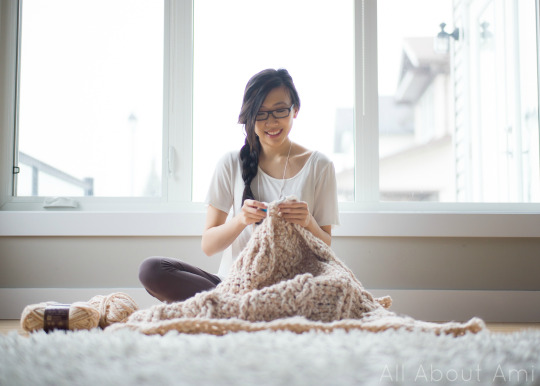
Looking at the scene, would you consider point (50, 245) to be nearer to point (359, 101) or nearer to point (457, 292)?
point (359, 101)

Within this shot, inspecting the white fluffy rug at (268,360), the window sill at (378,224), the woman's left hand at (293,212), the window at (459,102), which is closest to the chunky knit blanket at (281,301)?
the woman's left hand at (293,212)

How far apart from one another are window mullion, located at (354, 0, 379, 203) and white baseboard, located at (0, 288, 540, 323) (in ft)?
1.63

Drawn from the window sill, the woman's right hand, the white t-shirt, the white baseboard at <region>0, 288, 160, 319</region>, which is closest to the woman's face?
the white t-shirt

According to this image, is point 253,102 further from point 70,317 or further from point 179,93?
point 70,317

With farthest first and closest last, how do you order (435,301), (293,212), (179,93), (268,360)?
(179,93), (435,301), (293,212), (268,360)

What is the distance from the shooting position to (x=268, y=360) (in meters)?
0.63

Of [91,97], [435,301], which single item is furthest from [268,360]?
[91,97]

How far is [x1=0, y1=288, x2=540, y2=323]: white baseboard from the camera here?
2.08m

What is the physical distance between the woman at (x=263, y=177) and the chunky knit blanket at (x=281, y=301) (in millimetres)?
244

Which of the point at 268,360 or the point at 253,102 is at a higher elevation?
the point at 253,102

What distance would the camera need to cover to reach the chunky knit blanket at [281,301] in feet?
3.12

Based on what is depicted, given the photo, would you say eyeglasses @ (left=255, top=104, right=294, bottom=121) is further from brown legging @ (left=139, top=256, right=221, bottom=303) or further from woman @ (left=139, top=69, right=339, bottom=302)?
brown legging @ (left=139, top=256, right=221, bottom=303)

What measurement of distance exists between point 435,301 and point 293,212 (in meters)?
1.11

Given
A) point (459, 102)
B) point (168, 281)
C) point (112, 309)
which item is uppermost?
point (459, 102)
